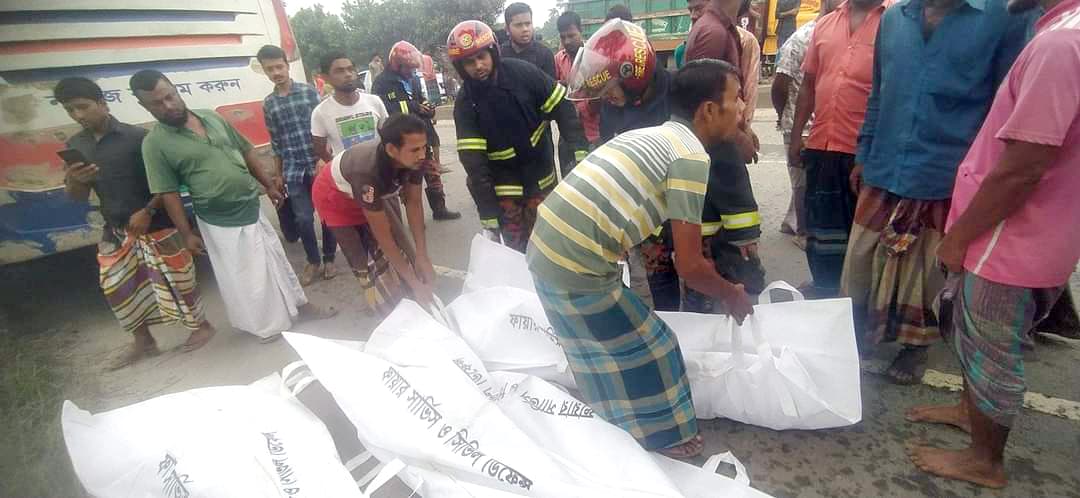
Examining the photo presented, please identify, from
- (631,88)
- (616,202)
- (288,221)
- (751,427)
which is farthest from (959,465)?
(288,221)

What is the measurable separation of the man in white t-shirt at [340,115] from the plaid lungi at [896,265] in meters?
2.99

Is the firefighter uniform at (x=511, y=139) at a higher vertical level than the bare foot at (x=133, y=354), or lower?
higher

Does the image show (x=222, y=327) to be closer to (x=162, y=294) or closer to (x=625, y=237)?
(x=162, y=294)

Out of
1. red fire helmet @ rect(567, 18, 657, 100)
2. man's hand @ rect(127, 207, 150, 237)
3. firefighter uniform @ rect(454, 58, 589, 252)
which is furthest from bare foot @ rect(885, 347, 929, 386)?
man's hand @ rect(127, 207, 150, 237)

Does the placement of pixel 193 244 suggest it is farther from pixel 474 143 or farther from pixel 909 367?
pixel 909 367

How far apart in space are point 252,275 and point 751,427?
8.91ft

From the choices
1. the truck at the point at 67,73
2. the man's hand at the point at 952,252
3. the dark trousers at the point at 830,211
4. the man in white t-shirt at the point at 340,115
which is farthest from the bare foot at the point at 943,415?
the truck at the point at 67,73

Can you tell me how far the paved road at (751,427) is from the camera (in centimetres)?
174

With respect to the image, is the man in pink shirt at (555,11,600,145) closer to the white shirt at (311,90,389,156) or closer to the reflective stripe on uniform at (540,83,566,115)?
the reflective stripe on uniform at (540,83,566,115)

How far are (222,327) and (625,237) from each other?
3.01 metres

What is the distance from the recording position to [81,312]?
12.8 ft

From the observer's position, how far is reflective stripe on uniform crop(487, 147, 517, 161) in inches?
114

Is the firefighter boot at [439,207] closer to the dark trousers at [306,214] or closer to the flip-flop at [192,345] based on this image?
the dark trousers at [306,214]

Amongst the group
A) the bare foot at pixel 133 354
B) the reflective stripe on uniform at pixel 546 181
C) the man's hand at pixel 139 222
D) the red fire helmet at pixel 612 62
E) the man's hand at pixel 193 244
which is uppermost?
the red fire helmet at pixel 612 62
